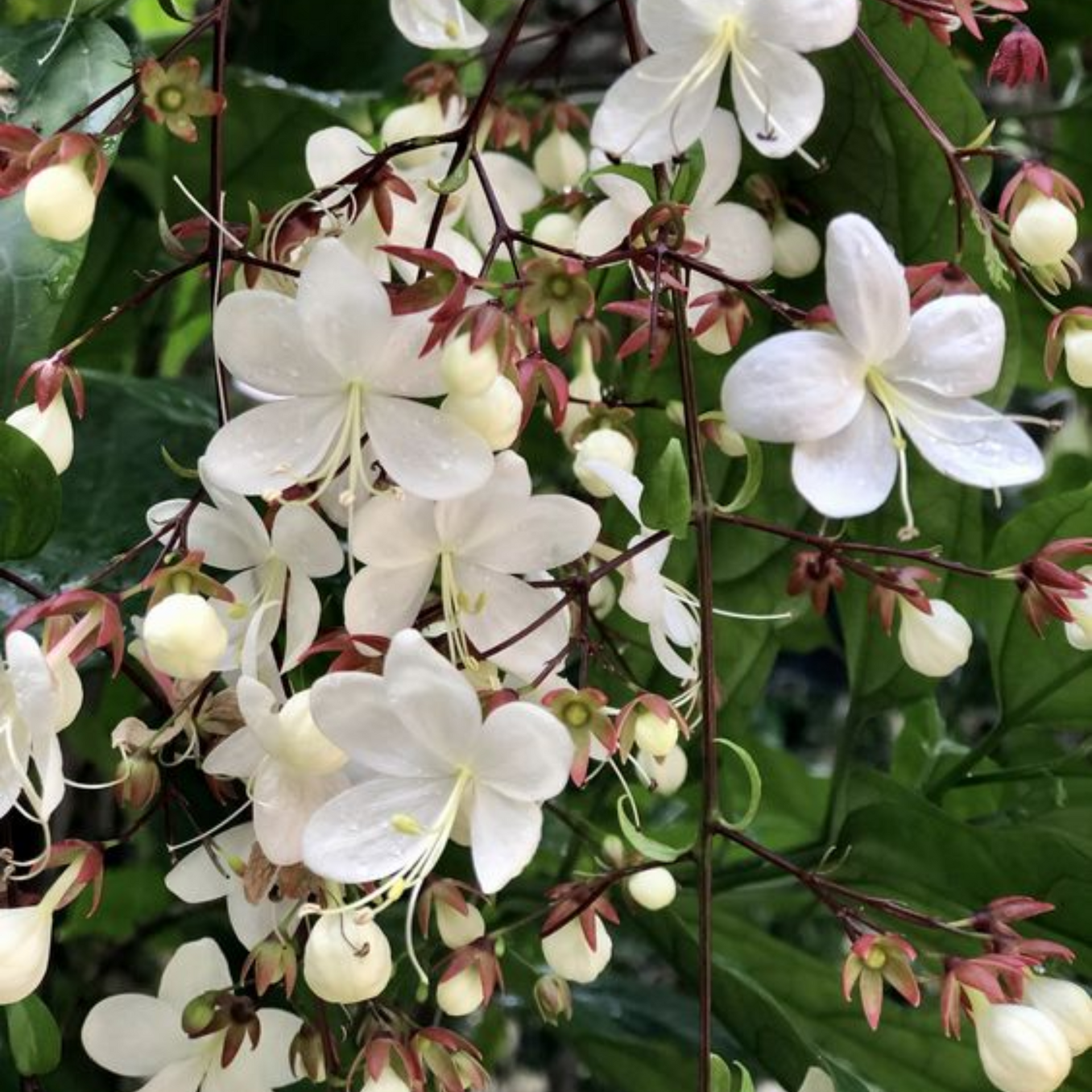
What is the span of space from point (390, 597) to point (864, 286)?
146mm

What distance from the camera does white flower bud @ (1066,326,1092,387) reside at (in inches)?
18.1

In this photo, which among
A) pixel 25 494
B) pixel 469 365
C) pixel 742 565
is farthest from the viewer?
pixel 742 565

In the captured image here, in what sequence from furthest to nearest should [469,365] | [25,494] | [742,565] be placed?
[742,565], [25,494], [469,365]

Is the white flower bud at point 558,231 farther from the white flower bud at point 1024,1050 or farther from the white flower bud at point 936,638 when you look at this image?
the white flower bud at point 1024,1050

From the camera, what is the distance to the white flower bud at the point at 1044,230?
1.48 ft

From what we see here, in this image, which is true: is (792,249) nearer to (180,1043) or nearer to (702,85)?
(702,85)

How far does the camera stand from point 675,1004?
73cm

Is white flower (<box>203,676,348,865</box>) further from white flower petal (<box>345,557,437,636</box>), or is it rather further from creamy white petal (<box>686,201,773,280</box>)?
creamy white petal (<box>686,201,773,280</box>)

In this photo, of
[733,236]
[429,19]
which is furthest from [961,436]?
[429,19]

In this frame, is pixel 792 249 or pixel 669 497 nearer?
pixel 669 497

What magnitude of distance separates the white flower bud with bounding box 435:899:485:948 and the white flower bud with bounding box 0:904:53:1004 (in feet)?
0.34

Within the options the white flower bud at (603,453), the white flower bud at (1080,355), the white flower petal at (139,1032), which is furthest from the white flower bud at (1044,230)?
the white flower petal at (139,1032)

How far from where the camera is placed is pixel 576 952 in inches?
18.0

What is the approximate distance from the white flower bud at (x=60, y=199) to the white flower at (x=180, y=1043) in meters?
0.22
